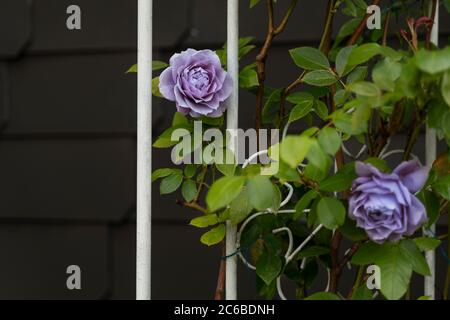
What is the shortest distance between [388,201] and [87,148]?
4.58 feet

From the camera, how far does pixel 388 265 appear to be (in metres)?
1.19

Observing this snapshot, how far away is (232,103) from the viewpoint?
1331mm

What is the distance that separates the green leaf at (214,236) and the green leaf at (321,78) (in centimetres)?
30

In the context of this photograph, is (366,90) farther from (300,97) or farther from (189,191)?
(189,191)

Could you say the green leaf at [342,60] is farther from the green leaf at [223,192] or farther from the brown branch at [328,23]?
the green leaf at [223,192]

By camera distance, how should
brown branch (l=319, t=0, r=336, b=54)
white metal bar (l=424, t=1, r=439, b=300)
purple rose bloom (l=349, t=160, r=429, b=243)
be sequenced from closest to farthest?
purple rose bloom (l=349, t=160, r=429, b=243)
white metal bar (l=424, t=1, r=439, b=300)
brown branch (l=319, t=0, r=336, b=54)

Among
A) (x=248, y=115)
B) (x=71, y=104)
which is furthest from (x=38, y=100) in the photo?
(x=248, y=115)

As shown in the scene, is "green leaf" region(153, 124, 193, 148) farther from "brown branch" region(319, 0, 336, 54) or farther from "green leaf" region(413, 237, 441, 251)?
"green leaf" region(413, 237, 441, 251)

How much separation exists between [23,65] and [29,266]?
627mm

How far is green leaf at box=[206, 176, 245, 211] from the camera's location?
108cm

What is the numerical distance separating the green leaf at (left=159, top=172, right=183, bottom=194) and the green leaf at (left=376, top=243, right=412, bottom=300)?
1.27ft

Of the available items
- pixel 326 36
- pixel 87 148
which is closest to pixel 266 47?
pixel 326 36

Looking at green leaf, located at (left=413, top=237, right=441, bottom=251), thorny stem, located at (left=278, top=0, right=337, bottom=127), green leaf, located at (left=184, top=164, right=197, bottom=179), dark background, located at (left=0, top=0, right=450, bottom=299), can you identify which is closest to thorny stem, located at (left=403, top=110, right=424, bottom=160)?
green leaf, located at (left=413, top=237, right=441, bottom=251)
